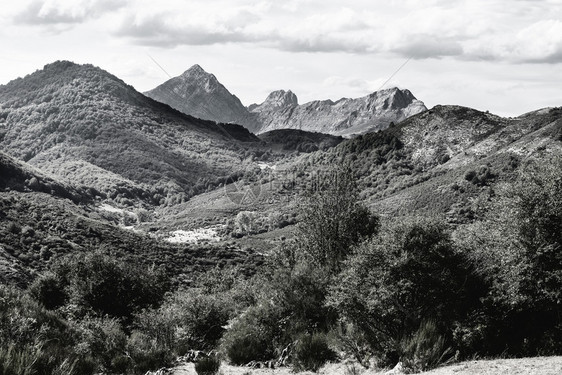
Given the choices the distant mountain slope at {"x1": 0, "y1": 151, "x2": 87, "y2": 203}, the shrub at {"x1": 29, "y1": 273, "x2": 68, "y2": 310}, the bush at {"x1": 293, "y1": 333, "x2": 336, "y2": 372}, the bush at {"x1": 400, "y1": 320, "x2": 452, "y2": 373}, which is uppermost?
the distant mountain slope at {"x1": 0, "y1": 151, "x2": 87, "y2": 203}

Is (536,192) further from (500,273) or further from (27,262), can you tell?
(27,262)

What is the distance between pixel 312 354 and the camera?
856 inches

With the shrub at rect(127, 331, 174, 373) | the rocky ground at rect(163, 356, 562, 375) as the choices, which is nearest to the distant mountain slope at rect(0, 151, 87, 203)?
the shrub at rect(127, 331, 174, 373)

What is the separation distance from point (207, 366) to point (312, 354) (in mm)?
4399

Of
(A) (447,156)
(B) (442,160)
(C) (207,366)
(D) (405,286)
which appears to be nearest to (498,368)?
(D) (405,286)

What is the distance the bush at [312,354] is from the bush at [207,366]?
3.30 metres

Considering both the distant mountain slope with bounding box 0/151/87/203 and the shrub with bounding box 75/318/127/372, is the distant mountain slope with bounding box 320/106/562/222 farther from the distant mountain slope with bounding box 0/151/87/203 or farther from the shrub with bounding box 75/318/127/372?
the distant mountain slope with bounding box 0/151/87/203

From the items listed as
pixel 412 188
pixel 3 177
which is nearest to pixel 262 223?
pixel 412 188

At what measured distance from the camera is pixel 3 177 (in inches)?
5704

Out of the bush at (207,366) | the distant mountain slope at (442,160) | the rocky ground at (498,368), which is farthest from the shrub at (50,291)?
the distant mountain slope at (442,160)

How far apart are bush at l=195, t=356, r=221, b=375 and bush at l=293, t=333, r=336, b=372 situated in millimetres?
3302

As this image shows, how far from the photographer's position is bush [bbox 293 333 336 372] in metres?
21.4

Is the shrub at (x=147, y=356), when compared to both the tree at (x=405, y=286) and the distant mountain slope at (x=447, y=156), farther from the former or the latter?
the distant mountain slope at (x=447, y=156)

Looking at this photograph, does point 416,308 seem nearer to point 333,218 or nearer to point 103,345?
point 333,218
